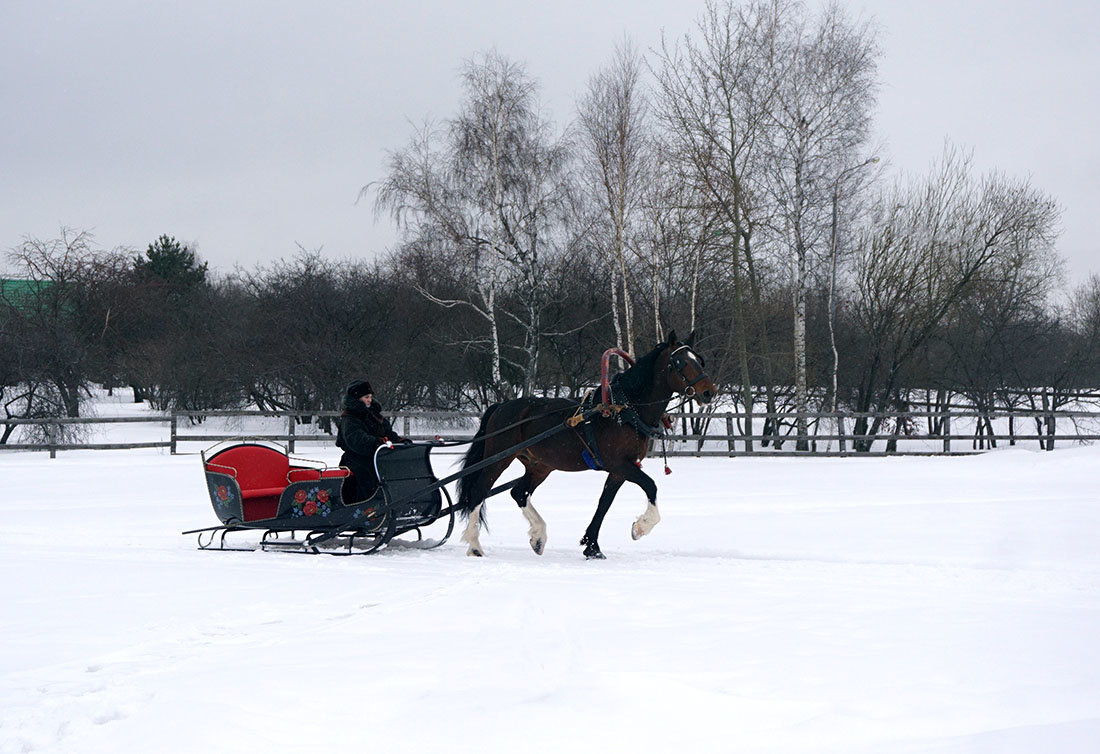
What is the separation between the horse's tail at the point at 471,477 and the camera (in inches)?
340

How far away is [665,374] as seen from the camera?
8.02 m

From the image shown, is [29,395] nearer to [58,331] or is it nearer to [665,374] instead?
[58,331]

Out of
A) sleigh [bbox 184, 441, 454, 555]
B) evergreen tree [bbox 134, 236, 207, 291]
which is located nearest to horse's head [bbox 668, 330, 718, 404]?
sleigh [bbox 184, 441, 454, 555]

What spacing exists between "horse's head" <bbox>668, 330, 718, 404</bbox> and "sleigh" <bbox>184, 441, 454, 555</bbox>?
7.03ft

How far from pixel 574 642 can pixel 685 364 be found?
3.42 m

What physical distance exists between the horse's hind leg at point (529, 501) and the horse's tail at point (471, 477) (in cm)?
35

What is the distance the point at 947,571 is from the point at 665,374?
2.51 metres

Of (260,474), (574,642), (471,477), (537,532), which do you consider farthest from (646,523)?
(260,474)

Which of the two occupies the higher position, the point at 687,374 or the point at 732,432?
the point at 687,374

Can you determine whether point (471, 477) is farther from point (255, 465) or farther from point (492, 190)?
point (492, 190)

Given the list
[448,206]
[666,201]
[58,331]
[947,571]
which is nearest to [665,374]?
[947,571]

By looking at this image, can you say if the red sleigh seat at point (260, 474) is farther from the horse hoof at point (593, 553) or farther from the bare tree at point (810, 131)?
the bare tree at point (810, 131)

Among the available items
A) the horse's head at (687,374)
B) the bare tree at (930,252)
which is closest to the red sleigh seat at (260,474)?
the horse's head at (687,374)

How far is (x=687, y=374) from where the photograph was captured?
785cm
